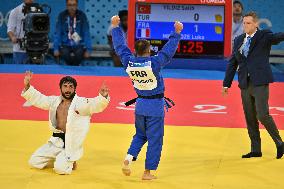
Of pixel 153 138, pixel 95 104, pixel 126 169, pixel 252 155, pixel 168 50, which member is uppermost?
pixel 168 50

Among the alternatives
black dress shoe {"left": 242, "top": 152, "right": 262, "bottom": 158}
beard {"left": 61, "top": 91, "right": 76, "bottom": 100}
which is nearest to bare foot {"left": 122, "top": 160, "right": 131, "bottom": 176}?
beard {"left": 61, "top": 91, "right": 76, "bottom": 100}

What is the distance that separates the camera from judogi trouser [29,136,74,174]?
835cm

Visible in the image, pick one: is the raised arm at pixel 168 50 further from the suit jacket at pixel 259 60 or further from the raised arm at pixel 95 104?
the suit jacket at pixel 259 60

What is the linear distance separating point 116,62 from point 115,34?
8.61 meters

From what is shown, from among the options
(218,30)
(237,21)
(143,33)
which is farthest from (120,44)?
(237,21)

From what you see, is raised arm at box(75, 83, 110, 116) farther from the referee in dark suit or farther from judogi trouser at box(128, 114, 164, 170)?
the referee in dark suit

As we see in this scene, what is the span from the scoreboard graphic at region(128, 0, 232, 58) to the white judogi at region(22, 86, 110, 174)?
5.68 m

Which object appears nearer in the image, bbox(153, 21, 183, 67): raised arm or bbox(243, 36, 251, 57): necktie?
bbox(153, 21, 183, 67): raised arm

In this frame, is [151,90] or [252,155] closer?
[151,90]

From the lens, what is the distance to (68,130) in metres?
8.38

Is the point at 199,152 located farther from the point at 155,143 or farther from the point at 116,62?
the point at 116,62

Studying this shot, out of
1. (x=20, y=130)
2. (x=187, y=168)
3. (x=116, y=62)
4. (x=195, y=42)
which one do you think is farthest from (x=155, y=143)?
(x=116, y=62)

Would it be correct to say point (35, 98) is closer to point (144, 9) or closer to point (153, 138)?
point (153, 138)

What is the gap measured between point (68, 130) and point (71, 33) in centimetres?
815
